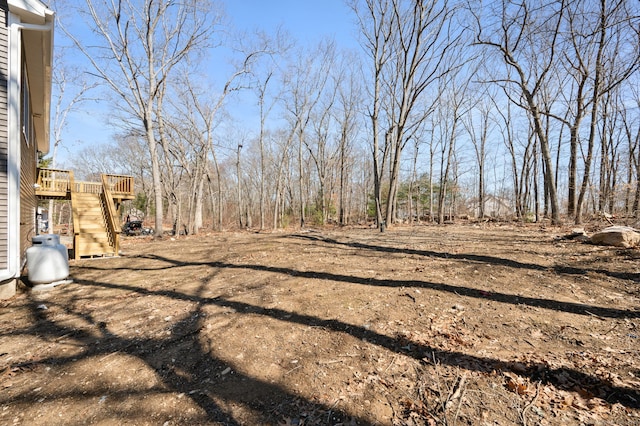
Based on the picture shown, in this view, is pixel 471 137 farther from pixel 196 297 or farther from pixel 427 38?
pixel 196 297

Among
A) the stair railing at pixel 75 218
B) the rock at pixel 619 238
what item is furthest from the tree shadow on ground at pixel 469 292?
the stair railing at pixel 75 218

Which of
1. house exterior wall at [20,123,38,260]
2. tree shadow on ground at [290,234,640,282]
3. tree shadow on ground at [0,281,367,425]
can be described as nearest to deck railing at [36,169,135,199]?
house exterior wall at [20,123,38,260]

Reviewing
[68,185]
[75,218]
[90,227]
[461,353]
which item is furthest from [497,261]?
[68,185]

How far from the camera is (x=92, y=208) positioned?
9945 mm

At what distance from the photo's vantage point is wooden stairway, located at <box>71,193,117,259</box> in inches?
329

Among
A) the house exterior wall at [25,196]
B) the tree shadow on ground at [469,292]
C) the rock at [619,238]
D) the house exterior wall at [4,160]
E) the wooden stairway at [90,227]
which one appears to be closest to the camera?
the tree shadow on ground at [469,292]

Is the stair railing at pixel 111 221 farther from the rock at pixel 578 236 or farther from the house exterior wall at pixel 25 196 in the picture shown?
the rock at pixel 578 236

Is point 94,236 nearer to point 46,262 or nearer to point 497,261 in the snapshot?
point 46,262

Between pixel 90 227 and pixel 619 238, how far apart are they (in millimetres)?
14178

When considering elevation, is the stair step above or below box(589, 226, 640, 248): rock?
below

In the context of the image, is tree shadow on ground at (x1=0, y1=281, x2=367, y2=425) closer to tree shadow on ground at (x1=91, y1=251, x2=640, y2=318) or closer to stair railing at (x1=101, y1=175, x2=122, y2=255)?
tree shadow on ground at (x1=91, y1=251, x2=640, y2=318)

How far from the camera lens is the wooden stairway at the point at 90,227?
8.35 metres

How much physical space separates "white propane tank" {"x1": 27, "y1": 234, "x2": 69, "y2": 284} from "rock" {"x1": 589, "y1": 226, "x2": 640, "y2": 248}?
1151 cm

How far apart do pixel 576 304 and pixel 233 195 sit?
129ft
